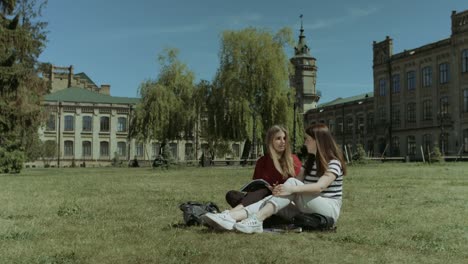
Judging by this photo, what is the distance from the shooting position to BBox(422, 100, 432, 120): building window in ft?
163

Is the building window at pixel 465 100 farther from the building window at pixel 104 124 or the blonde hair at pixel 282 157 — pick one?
the building window at pixel 104 124

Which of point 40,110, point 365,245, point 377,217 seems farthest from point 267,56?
point 365,245

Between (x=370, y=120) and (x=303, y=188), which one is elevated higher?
(x=370, y=120)

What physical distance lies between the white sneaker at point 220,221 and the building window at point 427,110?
47713 mm

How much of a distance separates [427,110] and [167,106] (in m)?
25.9

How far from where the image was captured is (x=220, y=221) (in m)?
5.79

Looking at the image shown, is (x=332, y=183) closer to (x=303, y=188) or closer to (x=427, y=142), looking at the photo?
(x=303, y=188)

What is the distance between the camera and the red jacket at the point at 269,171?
6.65 meters

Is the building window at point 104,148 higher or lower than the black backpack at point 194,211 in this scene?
higher

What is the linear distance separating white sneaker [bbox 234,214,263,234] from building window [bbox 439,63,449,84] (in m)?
46.6

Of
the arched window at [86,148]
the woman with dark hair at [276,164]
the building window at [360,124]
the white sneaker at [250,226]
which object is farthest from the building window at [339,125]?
the white sneaker at [250,226]

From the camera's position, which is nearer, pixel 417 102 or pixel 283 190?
pixel 283 190

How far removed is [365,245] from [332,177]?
1021mm

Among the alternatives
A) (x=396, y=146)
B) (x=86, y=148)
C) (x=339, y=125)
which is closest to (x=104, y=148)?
(x=86, y=148)
